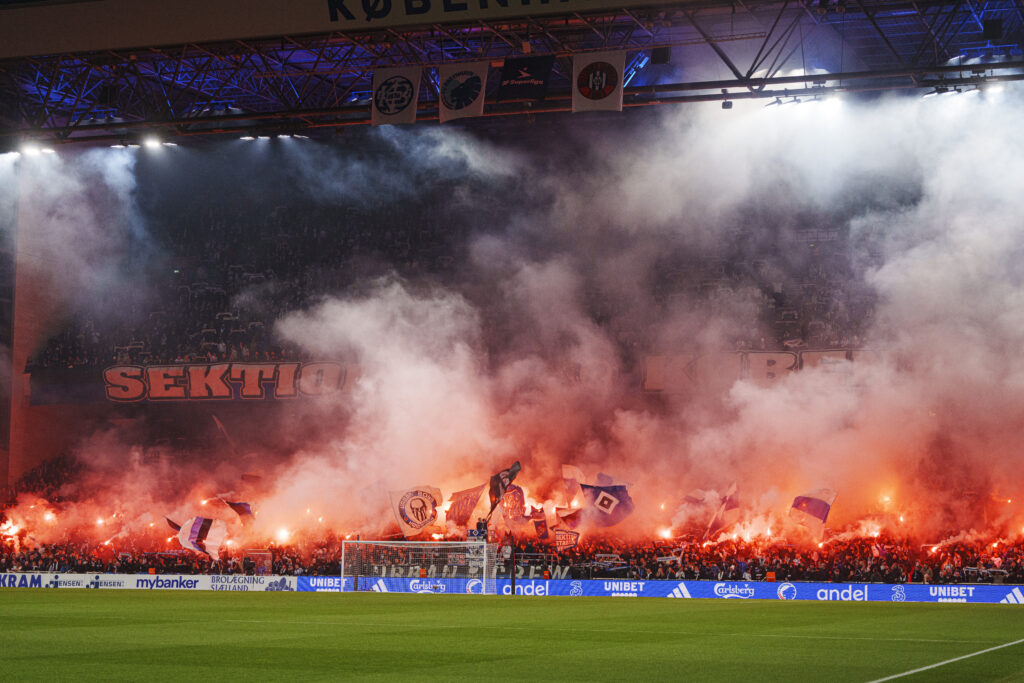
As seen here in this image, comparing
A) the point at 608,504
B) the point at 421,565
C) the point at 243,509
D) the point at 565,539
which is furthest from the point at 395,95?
the point at 243,509

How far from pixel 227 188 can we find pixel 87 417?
916cm

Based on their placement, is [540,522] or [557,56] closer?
[557,56]

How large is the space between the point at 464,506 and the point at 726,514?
7.58 meters

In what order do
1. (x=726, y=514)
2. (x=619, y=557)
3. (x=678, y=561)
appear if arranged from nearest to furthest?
(x=678, y=561) < (x=619, y=557) < (x=726, y=514)

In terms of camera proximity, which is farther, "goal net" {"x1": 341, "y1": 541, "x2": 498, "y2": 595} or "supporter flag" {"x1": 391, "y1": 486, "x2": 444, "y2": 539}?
"supporter flag" {"x1": 391, "y1": 486, "x2": 444, "y2": 539}

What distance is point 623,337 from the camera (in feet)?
109

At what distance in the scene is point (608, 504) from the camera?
31.5 meters

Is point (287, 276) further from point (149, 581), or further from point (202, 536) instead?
point (149, 581)

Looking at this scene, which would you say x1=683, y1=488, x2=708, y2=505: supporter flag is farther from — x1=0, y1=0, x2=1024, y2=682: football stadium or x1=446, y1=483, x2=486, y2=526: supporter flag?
x1=446, y1=483, x2=486, y2=526: supporter flag

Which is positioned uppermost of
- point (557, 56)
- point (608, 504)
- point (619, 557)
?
point (557, 56)

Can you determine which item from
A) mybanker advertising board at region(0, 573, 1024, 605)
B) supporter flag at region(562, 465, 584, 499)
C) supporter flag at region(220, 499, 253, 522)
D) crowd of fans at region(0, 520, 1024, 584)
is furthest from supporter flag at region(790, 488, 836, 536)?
supporter flag at region(220, 499, 253, 522)

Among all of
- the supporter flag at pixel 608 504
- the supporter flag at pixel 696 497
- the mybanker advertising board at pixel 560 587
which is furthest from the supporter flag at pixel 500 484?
the mybanker advertising board at pixel 560 587

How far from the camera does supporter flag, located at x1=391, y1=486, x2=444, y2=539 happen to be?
32.7m

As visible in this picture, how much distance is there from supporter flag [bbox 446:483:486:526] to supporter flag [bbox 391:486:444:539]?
517mm
